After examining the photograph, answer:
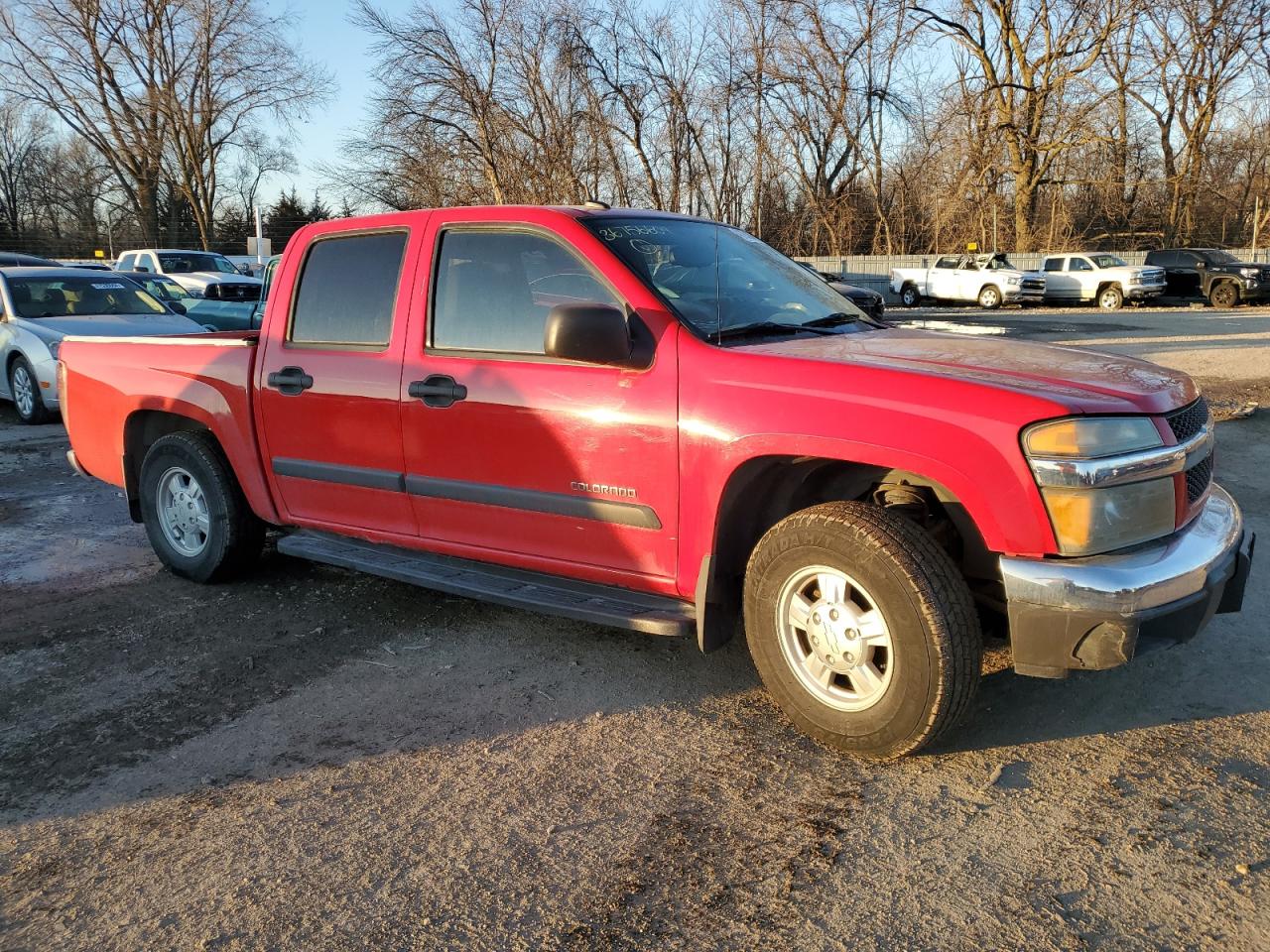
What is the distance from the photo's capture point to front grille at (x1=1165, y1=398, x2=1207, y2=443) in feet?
10.0

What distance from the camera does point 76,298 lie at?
10945mm

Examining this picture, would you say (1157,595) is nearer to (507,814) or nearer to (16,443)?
(507,814)

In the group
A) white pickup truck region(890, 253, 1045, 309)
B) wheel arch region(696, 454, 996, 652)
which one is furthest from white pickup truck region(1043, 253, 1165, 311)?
wheel arch region(696, 454, 996, 652)

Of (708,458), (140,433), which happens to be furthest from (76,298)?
(708,458)

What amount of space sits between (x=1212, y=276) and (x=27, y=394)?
28.1m

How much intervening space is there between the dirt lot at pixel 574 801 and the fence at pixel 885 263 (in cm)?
3033

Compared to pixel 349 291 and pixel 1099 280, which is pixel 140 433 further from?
pixel 1099 280

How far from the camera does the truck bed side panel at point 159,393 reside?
4.81 meters

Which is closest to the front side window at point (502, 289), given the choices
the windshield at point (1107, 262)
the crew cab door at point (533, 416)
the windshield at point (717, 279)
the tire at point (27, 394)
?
the crew cab door at point (533, 416)

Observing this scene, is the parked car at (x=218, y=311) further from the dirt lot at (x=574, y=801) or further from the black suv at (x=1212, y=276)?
the black suv at (x=1212, y=276)

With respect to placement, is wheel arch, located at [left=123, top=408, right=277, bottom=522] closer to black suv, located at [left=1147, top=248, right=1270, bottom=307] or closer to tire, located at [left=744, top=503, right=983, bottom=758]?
tire, located at [left=744, top=503, right=983, bottom=758]

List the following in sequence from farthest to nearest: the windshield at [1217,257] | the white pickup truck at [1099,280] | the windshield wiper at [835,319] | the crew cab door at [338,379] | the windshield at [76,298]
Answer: the windshield at [1217,257] < the white pickup truck at [1099,280] < the windshield at [76,298] < the crew cab door at [338,379] < the windshield wiper at [835,319]

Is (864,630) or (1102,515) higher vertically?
(1102,515)

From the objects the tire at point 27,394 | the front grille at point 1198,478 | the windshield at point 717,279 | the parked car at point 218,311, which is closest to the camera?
the front grille at point 1198,478
